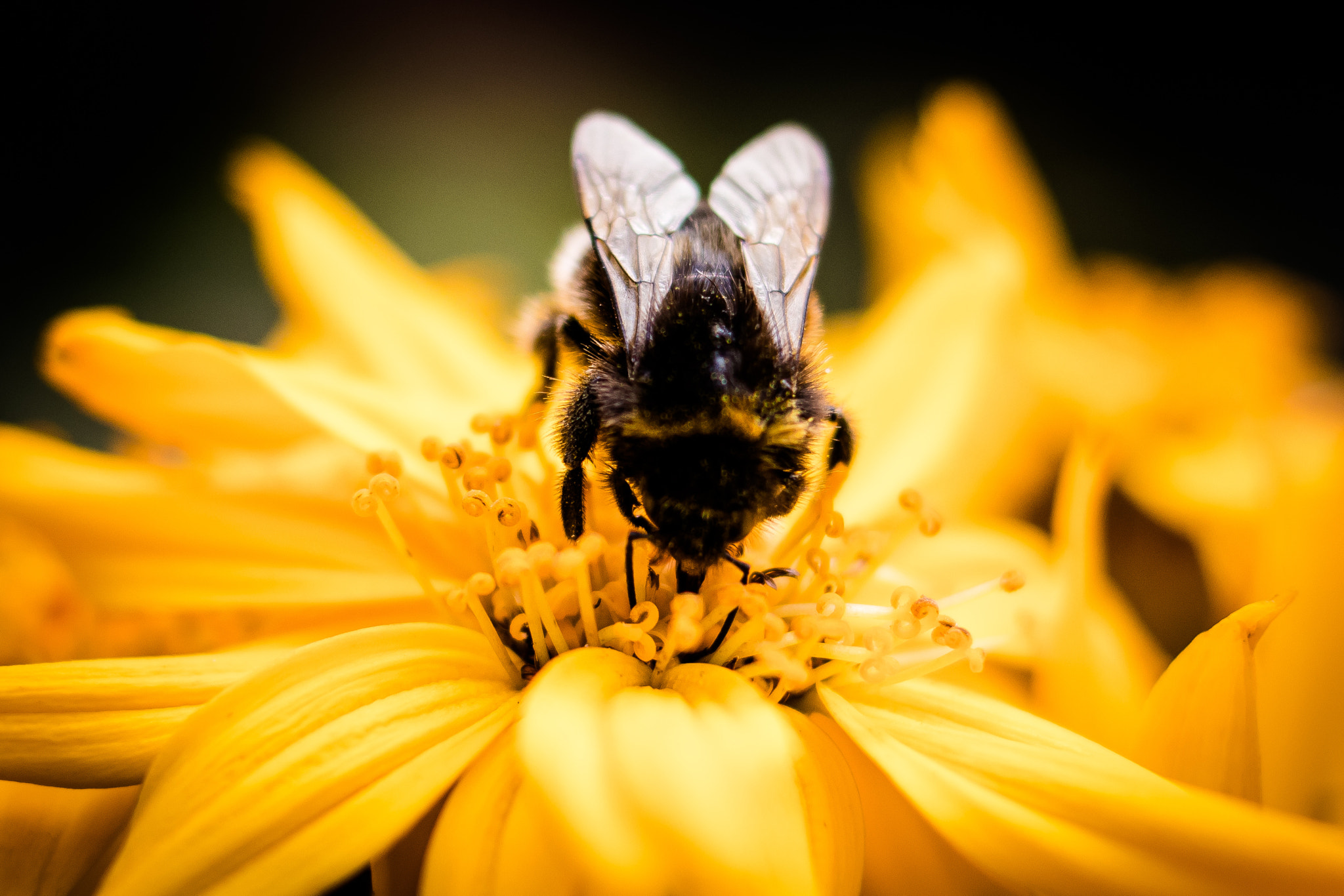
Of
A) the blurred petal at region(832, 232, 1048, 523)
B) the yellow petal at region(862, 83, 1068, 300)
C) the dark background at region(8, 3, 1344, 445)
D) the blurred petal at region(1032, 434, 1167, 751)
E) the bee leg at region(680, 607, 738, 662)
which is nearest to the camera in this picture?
the bee leg at region(680, 607, 738, 662)

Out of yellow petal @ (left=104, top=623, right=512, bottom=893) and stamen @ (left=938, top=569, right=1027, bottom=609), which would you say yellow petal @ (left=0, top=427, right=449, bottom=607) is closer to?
yellow petal @ (left=104, top=623, right=512, bottom=893)

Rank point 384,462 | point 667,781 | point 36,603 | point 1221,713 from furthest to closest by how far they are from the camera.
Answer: point 36,603 < point 384,462 < point 1221,713 < point 667,781

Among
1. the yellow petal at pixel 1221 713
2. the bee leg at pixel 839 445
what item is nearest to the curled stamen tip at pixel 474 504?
the bee leg at pixel 839 445

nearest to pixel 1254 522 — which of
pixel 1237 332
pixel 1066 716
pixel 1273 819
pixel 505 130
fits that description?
pixel 1066 716

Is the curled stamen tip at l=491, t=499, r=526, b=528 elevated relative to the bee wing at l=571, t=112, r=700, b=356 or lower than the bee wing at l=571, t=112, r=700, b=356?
lower

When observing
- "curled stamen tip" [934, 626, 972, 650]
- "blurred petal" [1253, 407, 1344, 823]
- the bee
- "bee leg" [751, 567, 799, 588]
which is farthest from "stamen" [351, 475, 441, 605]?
"blurred petal" [1253, 407, 1344, 823]

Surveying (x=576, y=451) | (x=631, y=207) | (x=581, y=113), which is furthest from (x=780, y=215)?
(x=581, y=113)

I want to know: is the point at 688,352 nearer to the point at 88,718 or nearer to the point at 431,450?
the point at 431,450

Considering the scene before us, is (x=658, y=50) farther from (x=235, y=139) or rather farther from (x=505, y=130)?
(x=235, y=139)
